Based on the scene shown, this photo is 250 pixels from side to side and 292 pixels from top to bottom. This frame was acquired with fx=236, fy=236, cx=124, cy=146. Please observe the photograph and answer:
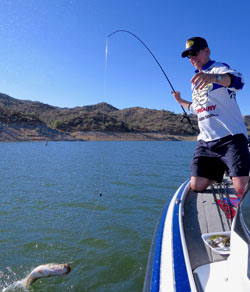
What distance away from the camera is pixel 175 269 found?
82.0 inches

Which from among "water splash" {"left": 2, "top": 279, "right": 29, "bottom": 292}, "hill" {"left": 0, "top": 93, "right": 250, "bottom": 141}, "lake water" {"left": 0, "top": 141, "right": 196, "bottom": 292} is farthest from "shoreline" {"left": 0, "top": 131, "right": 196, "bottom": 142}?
"water splash" {"left": 2, "top": 279, "right": 29, "bottom": 292}

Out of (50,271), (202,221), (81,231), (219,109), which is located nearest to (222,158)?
(219,109)

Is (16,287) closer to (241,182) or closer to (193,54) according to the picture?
(241,182)

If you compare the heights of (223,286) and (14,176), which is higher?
(223,286)

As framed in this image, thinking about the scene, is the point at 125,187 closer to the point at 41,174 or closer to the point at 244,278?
the point at 41,174

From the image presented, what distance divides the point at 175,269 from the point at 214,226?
1363 mm

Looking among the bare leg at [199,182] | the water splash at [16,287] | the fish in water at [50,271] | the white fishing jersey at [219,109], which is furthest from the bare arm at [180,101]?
the water splash at [16,287]

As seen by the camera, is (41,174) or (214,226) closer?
(214,226)

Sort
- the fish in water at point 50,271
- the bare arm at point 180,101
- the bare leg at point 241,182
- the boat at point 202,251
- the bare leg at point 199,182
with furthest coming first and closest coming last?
the bare arm at point 180,101
the bare leg at point 199,182
the fish in water at point 50,271
the bare leg at point 241,182
the boat at point 202,251

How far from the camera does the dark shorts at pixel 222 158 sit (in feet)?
9.32

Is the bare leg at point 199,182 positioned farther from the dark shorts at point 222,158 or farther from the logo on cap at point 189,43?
the logo on cap at point 189,43

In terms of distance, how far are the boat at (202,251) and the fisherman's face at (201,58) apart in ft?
5.77

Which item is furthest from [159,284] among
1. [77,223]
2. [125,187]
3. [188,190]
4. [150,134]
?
[150,134]

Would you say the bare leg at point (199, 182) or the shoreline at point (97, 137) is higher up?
the shoreline at point (97, 137)
